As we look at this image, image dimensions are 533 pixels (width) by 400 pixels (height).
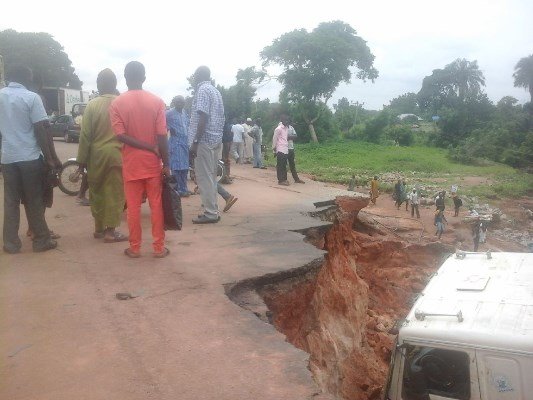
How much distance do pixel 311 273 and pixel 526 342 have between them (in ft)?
7.44

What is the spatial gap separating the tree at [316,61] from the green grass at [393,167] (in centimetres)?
339

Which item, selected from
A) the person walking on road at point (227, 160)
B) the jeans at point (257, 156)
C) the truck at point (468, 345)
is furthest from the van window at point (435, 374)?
the jeans at point (257, 156)

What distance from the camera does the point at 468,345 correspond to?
128 inches

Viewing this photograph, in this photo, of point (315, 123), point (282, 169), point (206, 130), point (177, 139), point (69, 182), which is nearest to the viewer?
point (206, 130)

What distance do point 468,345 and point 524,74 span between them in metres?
44.9

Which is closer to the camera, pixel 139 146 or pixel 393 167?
pixel 139 146

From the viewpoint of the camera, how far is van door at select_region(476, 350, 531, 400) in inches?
121

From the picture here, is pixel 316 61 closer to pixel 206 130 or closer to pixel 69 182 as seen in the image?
pixel 69 182

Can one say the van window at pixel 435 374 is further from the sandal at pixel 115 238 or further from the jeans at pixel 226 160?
the jeans at pixel 226 160

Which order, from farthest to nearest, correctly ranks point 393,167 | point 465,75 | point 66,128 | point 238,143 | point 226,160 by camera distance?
point 465,75
point 393,167
point 66,128
point 238,143
point 226,160

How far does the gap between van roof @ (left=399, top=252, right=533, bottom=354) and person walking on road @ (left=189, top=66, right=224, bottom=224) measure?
2.85 m

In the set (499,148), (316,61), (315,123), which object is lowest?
(499,148)

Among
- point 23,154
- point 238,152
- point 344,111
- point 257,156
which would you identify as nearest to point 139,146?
point 23,154

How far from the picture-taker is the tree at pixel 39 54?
4272 cm
